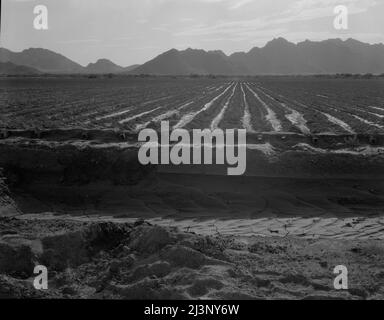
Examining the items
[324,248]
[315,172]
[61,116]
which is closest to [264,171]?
[315,172]

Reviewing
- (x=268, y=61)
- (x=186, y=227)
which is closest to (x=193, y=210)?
(x=186, y=227)

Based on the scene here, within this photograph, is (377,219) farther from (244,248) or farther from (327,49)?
(327,49)

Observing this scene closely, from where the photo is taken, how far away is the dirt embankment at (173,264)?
16.0ft

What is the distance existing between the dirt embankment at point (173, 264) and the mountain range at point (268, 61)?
145m

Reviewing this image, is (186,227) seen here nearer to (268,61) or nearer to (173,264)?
(173,264)

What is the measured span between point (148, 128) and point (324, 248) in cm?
853

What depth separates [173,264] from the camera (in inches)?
211

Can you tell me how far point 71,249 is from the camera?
6.03m

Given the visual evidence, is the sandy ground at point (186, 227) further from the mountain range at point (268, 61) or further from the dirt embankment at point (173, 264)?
the mountain range at point (268, 61)

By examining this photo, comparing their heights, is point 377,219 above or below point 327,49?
below

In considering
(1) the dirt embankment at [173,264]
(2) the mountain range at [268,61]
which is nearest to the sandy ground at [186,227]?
(1) the dirt embankment at [173,264]

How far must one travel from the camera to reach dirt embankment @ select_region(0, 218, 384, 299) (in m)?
4.89

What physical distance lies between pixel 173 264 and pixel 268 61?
17349 centimetres
